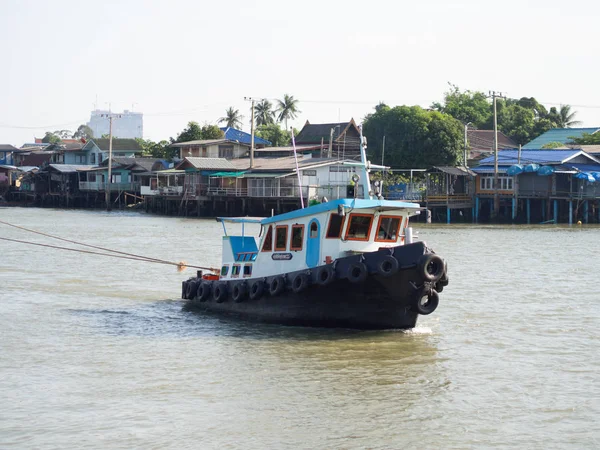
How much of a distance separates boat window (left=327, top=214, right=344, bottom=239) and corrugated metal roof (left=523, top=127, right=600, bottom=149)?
54544 millimetres

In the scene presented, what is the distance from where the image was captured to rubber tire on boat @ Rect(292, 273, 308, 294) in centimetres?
1697

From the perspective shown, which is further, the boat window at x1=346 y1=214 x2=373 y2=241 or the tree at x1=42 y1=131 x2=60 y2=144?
the tree at x1=42 y1=131 x2=60 y2=144

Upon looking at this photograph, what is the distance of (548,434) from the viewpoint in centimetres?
1173

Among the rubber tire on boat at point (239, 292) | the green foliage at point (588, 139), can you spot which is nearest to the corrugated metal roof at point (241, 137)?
the green foliage at point (588, 139)

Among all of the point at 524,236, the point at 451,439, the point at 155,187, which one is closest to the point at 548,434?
the point at 451,439

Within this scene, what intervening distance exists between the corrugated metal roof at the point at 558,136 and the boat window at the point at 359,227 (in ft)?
178

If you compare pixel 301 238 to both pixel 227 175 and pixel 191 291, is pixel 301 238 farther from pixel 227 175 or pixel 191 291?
pixel 227 175

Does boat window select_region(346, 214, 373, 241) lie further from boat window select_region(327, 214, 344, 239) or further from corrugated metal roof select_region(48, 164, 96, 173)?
corrugated metal roof select_region(48, 164, 96, 173)

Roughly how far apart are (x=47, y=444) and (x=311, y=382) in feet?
14.6

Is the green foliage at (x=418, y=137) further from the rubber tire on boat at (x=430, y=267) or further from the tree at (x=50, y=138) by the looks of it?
the tree at (x=50, y=138)

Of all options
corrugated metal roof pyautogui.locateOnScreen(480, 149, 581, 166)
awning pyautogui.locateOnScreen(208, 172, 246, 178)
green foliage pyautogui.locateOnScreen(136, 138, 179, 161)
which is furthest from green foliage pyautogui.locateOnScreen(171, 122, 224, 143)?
corrugated metal roof pyautogui.locateOnScreen(480, 149, 581, 166)

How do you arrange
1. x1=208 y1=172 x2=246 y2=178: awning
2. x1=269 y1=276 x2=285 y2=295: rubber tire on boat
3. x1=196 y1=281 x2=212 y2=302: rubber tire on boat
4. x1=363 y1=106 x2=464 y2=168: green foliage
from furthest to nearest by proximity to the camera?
x1=363 y1=106 x2=464 y2=168: green foliage
x1=208 y1=172 x2=246 y2=178: awning
x1=196 y1=281 x2=212 y2=302: rubber tire on boat
x1=269 y1=276 x2=285 y2=295: rubber tire on boat

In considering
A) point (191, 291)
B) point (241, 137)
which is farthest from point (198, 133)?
point (191, 291)

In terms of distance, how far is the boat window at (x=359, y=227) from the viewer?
16969 mm
